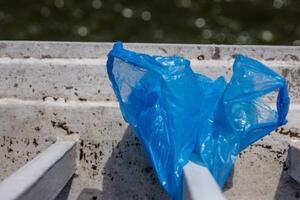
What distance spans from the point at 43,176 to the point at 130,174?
Answer: 1.26 feet

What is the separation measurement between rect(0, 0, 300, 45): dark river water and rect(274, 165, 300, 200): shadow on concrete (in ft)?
7.12

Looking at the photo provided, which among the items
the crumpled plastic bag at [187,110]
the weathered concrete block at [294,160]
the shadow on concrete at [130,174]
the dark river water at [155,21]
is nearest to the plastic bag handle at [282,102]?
the crumpled plastic bag at [187,110]

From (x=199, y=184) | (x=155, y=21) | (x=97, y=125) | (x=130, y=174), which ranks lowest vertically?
(x=155, y=21)

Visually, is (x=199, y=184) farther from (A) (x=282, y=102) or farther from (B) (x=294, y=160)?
(B) (x=294, y=160)

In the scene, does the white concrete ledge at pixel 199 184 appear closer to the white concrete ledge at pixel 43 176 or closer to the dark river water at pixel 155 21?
the white concrete ledge at pixel 43 176

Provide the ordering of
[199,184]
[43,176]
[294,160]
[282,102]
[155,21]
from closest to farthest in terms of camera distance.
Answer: [199,184]
[43,176]
[282,102]
[294,160]
[155,21]

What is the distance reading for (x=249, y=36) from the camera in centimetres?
359

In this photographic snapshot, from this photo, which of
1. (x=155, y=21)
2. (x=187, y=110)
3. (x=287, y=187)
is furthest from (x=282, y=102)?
(x=155, y=21)

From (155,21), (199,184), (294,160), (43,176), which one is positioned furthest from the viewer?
(155,21)

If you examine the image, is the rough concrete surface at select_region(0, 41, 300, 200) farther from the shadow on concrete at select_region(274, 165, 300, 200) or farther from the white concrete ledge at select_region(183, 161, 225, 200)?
the white concrete ledge at select_region(183, 161, 225, 200)

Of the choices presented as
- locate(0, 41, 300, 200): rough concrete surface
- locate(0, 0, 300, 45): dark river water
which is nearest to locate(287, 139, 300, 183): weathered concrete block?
locate(0, 41, 300, 200): rough concrete surface

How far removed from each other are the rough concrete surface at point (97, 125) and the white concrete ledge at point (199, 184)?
31cm

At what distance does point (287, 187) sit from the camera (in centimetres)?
144

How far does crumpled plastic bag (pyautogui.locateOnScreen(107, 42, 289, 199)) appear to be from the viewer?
3.97 ft
